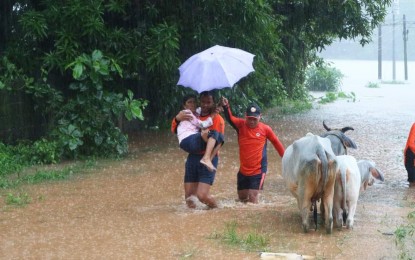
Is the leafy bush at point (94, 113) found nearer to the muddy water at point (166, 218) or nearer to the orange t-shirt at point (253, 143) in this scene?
the muddy water at point (166, 218)

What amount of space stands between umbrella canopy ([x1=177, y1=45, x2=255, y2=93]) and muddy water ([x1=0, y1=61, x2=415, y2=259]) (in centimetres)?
139

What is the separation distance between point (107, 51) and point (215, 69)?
4.81 meters

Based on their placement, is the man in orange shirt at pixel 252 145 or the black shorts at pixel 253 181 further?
the black shorts at pixel 253 181

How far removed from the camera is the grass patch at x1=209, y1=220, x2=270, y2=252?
6.84m

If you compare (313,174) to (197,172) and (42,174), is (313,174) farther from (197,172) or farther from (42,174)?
(42,174)

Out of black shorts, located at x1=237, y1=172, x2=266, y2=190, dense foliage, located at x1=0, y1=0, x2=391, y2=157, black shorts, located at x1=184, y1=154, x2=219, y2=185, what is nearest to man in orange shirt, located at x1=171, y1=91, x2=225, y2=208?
black shorts, located at x1=184, y1=154, x2=219, y2=185

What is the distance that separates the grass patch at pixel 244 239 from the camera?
6840 mm

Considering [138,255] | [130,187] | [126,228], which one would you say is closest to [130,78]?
[130,187]

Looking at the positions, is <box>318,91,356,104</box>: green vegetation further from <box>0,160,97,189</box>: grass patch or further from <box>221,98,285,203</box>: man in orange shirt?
<box>221,98,285,203</box>: man in orange shirt

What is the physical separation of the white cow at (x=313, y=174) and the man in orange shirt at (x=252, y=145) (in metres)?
1.16

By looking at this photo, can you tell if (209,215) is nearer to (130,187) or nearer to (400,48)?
(130,187)

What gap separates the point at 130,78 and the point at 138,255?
8.14 meters

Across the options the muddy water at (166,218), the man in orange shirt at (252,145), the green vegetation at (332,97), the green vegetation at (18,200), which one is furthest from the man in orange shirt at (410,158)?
the green vegetation at (332,97)

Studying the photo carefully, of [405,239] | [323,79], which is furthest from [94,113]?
[323,79]
